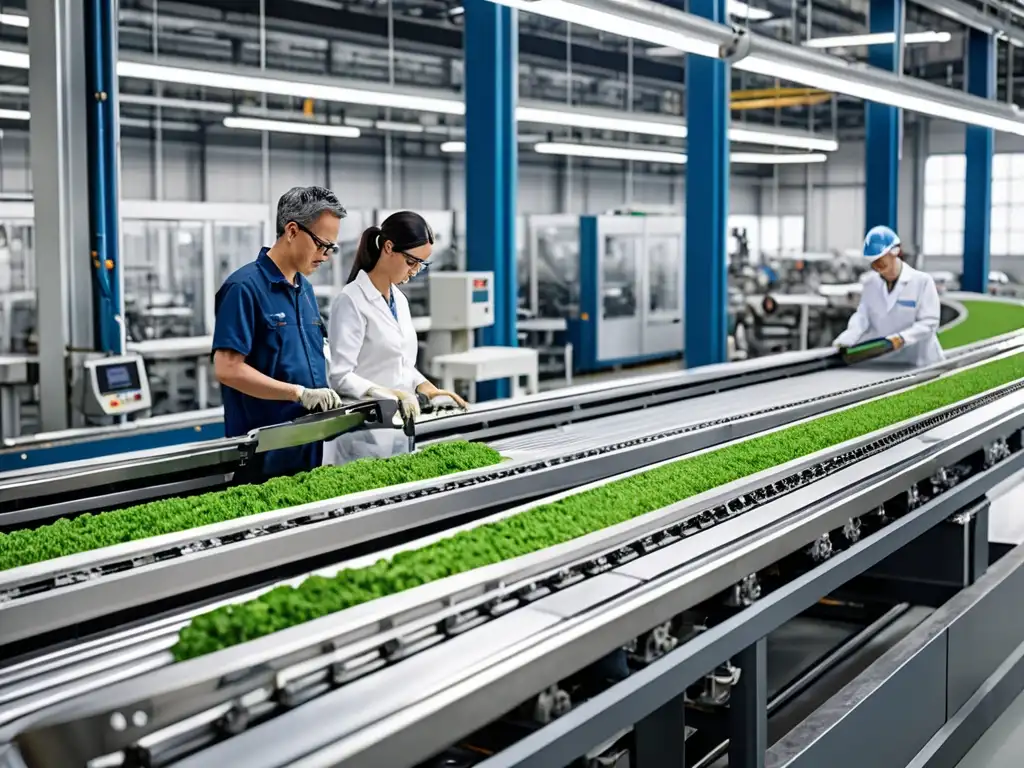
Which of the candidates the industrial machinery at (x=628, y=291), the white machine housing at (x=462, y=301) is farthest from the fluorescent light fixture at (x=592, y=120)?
the white machine housing at (x=462, y=301)

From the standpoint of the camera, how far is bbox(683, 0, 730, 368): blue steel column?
274 inches

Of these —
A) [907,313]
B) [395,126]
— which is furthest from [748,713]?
[395,126]

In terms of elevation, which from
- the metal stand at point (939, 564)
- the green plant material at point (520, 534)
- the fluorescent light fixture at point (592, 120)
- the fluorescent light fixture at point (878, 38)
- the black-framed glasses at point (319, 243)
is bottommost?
the metal stand at point (939, 564)

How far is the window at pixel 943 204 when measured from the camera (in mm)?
21156

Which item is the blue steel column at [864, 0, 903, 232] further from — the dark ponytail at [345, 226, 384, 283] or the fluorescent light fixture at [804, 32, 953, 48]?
the dark ponytail at [345, 226, 384, 283]

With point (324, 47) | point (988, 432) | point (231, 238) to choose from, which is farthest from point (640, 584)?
point (324, 47)

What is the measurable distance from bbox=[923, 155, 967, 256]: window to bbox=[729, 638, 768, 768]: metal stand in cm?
2092

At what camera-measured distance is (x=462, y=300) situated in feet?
21.2

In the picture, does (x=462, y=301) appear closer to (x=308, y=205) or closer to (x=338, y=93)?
(x=338, y=93)

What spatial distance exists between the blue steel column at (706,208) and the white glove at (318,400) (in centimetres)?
459

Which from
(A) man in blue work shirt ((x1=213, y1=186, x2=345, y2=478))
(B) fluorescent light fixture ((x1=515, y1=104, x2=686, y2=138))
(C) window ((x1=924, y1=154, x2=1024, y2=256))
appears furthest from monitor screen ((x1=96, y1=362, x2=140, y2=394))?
(C) window ((x1=924, y1=154, x2=1024, y2=256))

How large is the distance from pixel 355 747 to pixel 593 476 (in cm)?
186

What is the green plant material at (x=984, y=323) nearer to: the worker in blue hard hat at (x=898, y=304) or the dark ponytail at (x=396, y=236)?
the worker in blue hard hat at (x=898, y=304)

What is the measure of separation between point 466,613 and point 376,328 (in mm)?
1761
